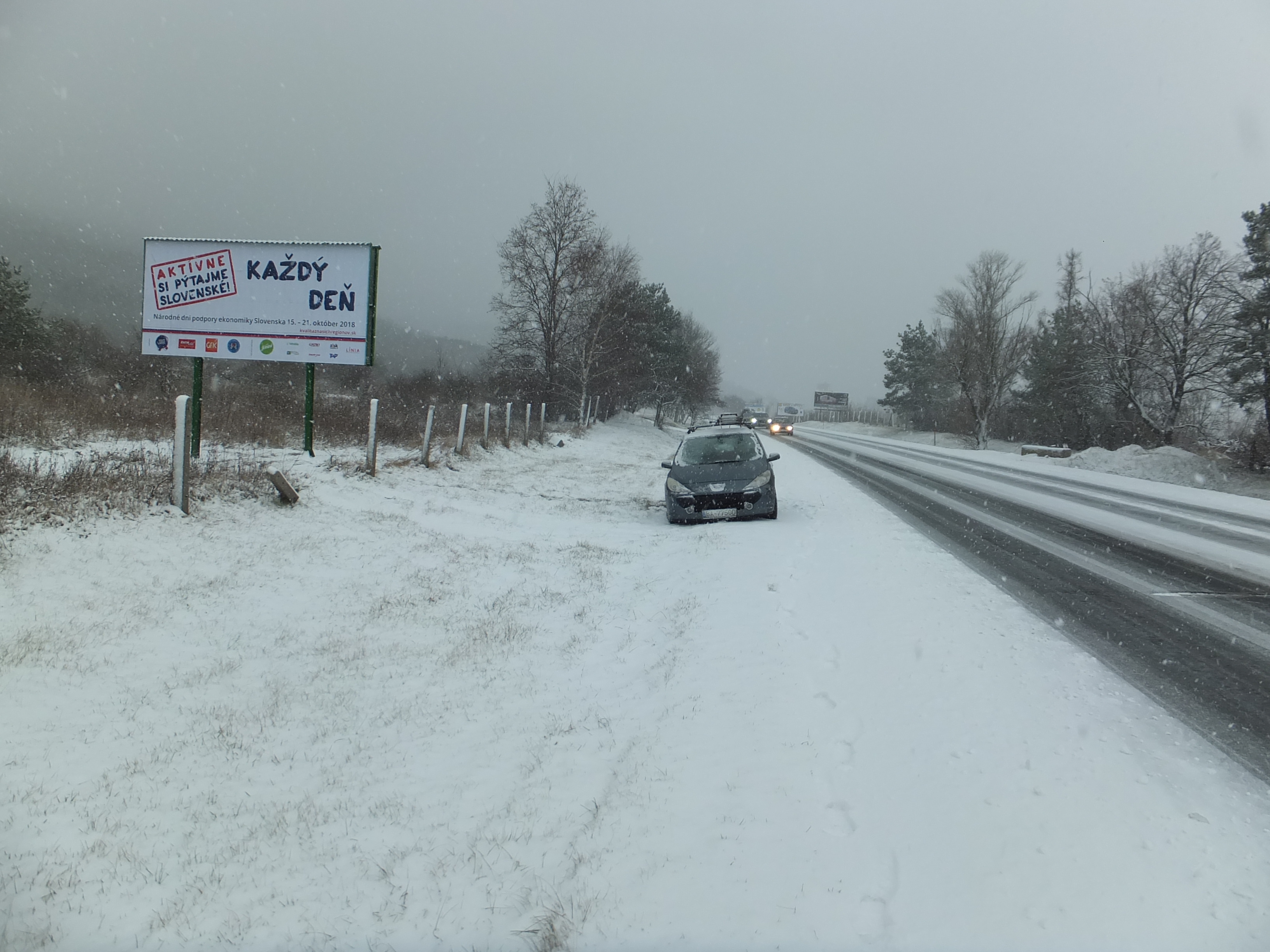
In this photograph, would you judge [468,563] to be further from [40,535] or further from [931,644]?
[931,644]

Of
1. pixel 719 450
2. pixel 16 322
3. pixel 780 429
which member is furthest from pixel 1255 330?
pixel 16 322

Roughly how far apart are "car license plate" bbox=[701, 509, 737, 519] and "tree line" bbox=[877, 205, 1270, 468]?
65.3 ft

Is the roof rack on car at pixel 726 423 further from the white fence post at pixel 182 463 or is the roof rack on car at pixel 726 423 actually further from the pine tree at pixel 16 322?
the pine tree at pixel 16 322

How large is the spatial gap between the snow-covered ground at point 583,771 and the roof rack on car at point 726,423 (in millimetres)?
6551

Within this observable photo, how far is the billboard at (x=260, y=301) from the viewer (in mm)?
12008

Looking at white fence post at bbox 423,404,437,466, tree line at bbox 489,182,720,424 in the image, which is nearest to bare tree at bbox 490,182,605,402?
tree line at bbox 489,182,720,424

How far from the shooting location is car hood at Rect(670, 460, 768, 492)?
34.4 feet

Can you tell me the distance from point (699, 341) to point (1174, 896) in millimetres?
75996

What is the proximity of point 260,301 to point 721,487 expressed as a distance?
9.11m

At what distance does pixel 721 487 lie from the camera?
10.4 metres

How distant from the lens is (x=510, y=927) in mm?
2473

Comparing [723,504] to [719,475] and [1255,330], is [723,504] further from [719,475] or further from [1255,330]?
[1255,330]

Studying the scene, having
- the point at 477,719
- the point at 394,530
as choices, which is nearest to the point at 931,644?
the point at 477,719

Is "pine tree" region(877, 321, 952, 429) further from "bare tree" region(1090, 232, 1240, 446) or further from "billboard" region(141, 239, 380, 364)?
"billboard" region(141, 239, 380, 364)
